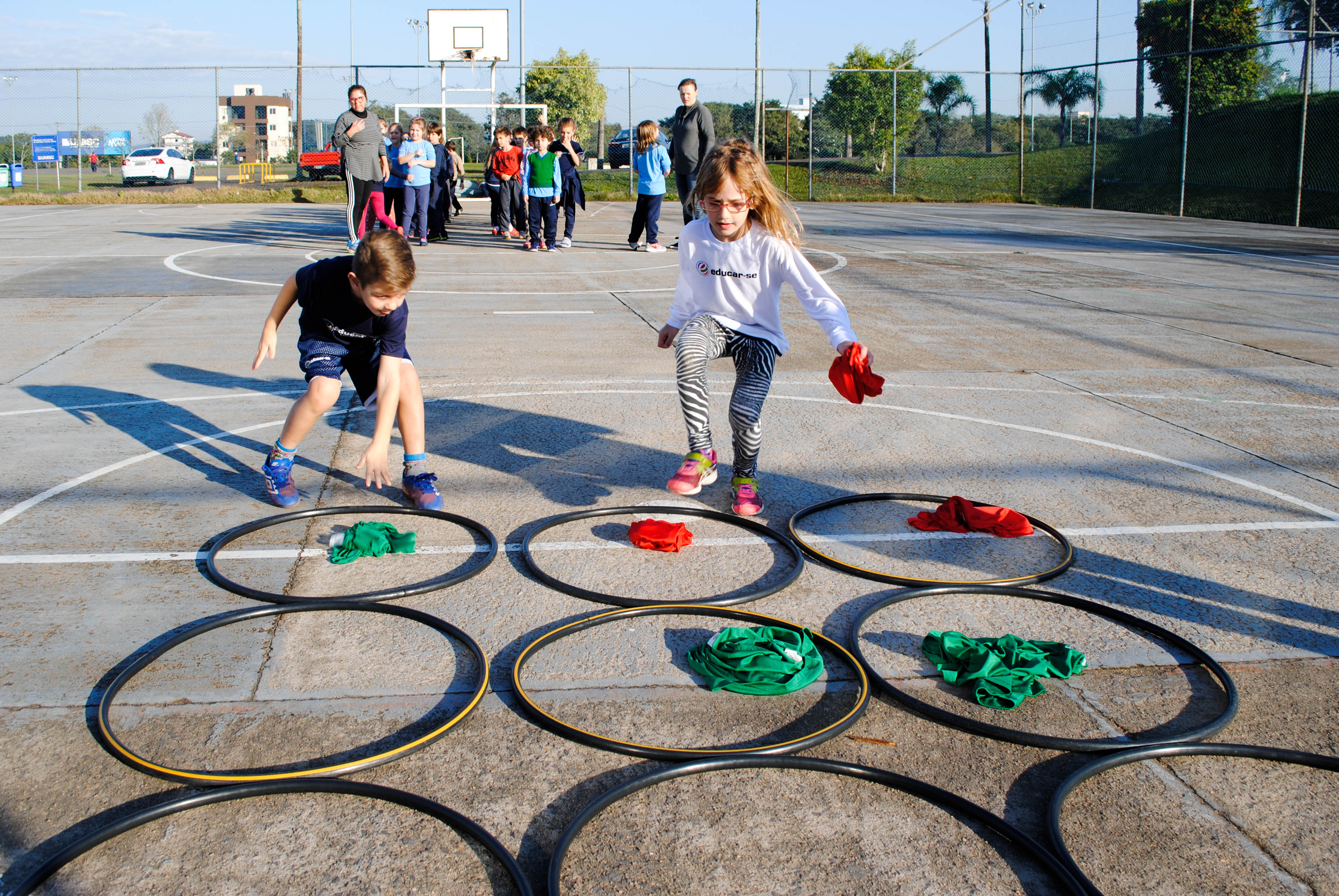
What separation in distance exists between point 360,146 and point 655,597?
36.7 feet

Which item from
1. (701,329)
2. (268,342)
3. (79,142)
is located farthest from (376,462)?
(79,142)

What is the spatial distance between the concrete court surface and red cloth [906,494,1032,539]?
0.31 feet

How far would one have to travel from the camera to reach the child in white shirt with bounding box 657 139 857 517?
4.52 m

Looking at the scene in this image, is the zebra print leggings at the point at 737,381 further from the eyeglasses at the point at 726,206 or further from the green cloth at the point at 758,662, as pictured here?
the green cloth at the point at 758,662

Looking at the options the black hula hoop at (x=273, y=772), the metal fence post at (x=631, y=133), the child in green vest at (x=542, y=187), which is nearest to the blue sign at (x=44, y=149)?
the metal fence post at (x=631, y=133)

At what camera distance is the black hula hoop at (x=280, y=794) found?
2.13 metres

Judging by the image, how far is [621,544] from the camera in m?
4.23

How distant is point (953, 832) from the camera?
2402 mm

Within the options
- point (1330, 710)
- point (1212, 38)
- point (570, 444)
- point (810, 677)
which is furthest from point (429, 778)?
point (1212, 38)

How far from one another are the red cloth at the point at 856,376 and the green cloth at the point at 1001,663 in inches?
52.4

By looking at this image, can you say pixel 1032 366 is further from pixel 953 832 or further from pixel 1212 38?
pixel 1212 38

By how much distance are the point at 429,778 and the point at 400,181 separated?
13.4 meters

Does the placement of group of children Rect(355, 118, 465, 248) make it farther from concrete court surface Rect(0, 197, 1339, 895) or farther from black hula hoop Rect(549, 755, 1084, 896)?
black hula hoop Rect(549, 755, 1084, 896)

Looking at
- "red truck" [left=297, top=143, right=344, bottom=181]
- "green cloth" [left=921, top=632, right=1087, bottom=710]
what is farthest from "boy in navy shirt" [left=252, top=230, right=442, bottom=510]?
"red truck" [left=297, top=143, right=344, bottom=181]
